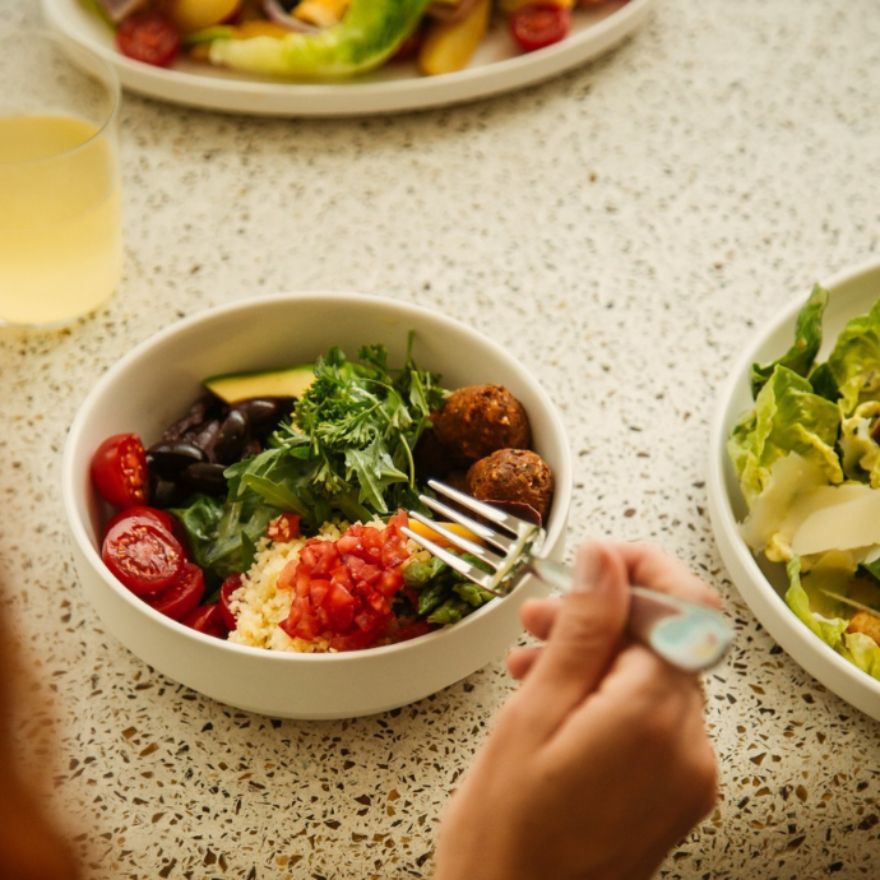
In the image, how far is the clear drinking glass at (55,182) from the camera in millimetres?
1114

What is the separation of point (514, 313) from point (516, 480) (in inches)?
15.7

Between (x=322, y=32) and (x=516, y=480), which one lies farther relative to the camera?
(x=322, y=32)

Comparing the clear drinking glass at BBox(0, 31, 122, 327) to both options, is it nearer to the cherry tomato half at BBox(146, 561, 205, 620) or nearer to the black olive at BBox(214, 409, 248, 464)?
the black olive at BBox(214, 409, 248, 464)

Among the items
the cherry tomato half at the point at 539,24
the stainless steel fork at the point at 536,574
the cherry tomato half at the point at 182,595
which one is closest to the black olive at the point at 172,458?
the cherry tomato half at the point at 182,595

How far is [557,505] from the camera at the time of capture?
2.95 feet

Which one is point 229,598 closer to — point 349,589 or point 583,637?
point 349,589

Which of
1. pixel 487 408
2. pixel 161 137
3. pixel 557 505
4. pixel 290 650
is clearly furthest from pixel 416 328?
pixel 161 137

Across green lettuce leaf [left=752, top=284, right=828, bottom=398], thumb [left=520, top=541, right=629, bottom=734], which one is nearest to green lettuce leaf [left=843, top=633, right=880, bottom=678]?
green lettuce leaf [left=752, top=284, right=828, bottom=398]

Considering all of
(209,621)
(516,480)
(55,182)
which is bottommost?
(209,621)

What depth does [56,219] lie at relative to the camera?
1129 mm

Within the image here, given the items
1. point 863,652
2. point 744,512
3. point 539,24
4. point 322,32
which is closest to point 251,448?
point 744,512

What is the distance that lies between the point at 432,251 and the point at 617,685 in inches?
32.6

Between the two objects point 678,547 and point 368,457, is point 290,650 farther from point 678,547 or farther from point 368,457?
point 678,547

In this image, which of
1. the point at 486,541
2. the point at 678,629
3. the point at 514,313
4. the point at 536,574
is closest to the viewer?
the point at 678,629
